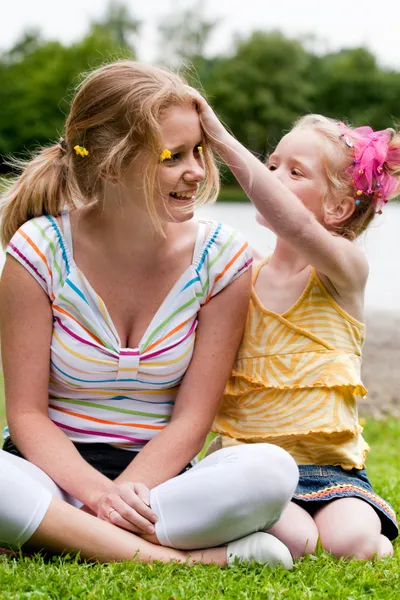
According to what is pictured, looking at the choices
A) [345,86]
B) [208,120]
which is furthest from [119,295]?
[345,86]

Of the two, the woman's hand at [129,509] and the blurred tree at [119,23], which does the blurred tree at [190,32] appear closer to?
the blurred tree at [119,23]

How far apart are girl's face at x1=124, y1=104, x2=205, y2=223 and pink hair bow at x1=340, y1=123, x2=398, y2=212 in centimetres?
75

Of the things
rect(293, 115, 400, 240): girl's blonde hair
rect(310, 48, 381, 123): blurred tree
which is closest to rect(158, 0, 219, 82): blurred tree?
rect(310, 48, 381, 123): blurred tree

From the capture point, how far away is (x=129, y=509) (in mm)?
3244

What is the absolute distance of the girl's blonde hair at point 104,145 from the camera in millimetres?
3498

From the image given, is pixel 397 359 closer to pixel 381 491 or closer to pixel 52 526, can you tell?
pixel 381 491

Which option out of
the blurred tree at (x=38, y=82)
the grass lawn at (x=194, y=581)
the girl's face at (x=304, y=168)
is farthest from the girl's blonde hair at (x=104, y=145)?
the blurred tree at (x=38, y=82)

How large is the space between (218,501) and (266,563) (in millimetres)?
271

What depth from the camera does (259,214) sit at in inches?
152

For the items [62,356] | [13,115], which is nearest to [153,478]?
[62,356]

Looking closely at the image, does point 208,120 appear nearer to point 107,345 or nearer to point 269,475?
point 107,345

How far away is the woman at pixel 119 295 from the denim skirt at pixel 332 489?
0.42 meters

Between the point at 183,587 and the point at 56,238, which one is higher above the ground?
the point at 56,238

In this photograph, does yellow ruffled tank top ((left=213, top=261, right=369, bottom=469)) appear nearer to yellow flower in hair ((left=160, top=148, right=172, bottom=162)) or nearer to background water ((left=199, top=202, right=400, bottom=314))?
yellow flower in hair ((left=160, top=148, right=172, bottom=162))
